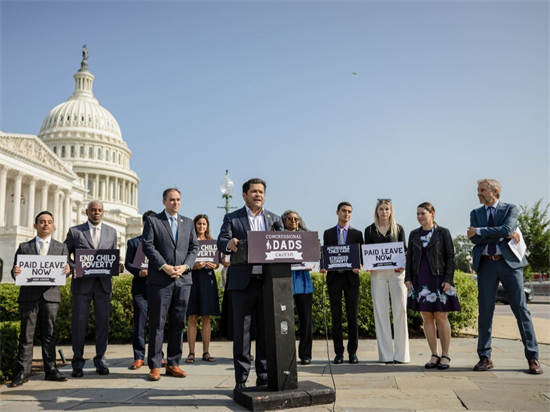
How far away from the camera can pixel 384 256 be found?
793 cm

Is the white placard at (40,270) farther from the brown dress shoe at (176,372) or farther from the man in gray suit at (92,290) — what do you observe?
the brown dress shoe at (176,372)

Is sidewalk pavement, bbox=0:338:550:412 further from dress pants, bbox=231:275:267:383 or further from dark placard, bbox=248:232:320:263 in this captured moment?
dark placard, bbox=248:232:320:263

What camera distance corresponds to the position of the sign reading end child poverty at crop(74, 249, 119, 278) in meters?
7.50

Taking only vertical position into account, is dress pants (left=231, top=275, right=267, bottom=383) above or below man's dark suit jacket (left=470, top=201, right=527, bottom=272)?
below

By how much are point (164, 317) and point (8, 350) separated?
7.26ft

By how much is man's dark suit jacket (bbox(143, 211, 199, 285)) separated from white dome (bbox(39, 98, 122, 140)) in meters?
114

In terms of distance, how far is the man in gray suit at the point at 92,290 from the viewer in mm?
7492

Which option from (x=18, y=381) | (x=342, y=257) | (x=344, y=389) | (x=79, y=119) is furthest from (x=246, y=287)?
(x=79, y=119)

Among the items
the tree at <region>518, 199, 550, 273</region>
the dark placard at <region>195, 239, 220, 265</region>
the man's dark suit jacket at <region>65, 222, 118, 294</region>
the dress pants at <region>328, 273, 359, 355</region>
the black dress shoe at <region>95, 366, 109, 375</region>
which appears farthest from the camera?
the tree at <region>518, 199, 550, 273</region>

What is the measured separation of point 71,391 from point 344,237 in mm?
4556

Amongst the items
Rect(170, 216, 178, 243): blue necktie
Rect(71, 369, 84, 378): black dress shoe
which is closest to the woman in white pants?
Rect(170, 216, 178, 243): blue necktie

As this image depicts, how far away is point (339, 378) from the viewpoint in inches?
259

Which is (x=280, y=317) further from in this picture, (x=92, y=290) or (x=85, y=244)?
(x=85, y=244)

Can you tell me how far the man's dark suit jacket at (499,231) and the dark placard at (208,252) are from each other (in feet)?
13.3
